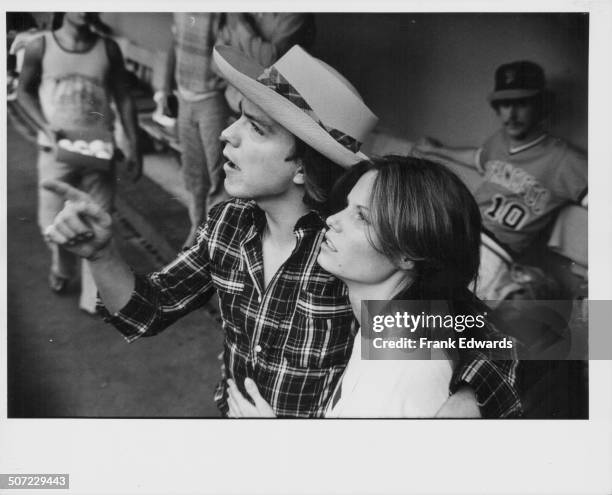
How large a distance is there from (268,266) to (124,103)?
883mm

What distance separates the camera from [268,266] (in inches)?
131

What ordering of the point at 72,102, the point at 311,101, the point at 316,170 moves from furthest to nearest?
the point at 72,102 < the point at 316,170 < the point at 311,101

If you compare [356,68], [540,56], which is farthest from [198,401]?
[540,56]

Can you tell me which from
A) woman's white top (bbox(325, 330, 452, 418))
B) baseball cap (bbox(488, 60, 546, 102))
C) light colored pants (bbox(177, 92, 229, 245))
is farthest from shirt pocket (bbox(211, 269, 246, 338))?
baseball cap (bbox(488, 60, 546, 102))

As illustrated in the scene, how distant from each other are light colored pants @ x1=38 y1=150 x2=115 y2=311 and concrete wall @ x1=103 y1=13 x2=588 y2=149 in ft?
1.93

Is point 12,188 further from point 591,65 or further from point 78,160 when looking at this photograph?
point 591,65

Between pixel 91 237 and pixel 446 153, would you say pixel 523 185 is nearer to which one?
pixel 446 153

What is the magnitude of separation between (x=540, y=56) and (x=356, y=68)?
2.44ft

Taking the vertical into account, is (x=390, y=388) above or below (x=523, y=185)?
below

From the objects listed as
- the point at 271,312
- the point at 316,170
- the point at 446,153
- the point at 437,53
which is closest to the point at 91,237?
the point at 271,312

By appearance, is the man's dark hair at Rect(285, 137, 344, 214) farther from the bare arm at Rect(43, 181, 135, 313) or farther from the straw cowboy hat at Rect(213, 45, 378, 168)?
the bare arm at Rect(43, 181, 135, 313)
